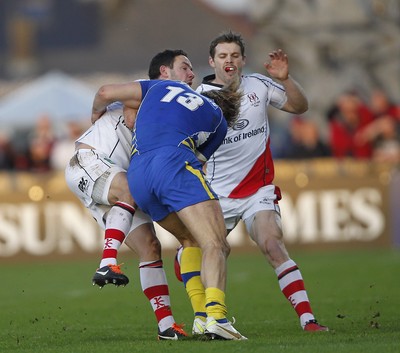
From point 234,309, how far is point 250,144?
231 centimetres

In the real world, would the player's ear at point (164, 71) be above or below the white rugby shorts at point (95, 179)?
above

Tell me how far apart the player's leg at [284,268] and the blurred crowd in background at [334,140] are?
9848 mm

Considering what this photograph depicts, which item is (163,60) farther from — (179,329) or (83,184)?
(179,329)

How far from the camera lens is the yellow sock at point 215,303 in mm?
10391

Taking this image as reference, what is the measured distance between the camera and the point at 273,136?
3903 centimetres

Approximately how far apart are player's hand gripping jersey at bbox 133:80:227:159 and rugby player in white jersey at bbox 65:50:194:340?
1.32 ft

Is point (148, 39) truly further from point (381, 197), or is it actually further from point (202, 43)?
point (381, 197)

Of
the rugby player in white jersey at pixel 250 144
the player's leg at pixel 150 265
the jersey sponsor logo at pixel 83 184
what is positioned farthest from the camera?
the rugby player in white jersey at pixel 250 144

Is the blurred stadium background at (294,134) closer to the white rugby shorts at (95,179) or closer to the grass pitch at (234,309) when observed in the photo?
the grass pitch at (234,309)

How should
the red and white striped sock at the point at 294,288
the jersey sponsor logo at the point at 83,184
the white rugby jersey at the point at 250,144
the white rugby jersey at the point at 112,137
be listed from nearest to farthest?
1. the jersey sponsor logo at the point at 83,184
2. the white rugby jersey at the point at 112,137
3. the red and white striped sock at the point at 294,288
4. the white rugby jersey at the point at 250,144

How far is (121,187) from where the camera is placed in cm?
1106

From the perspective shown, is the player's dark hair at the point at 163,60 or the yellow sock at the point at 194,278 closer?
the yellow sock at the point at 194,278

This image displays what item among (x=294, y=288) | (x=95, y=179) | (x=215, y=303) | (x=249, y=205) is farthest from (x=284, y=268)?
(x=95, y=179)

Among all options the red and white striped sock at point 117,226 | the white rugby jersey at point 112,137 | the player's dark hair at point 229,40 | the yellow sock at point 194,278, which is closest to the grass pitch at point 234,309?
the yellow sock at point 194,278
